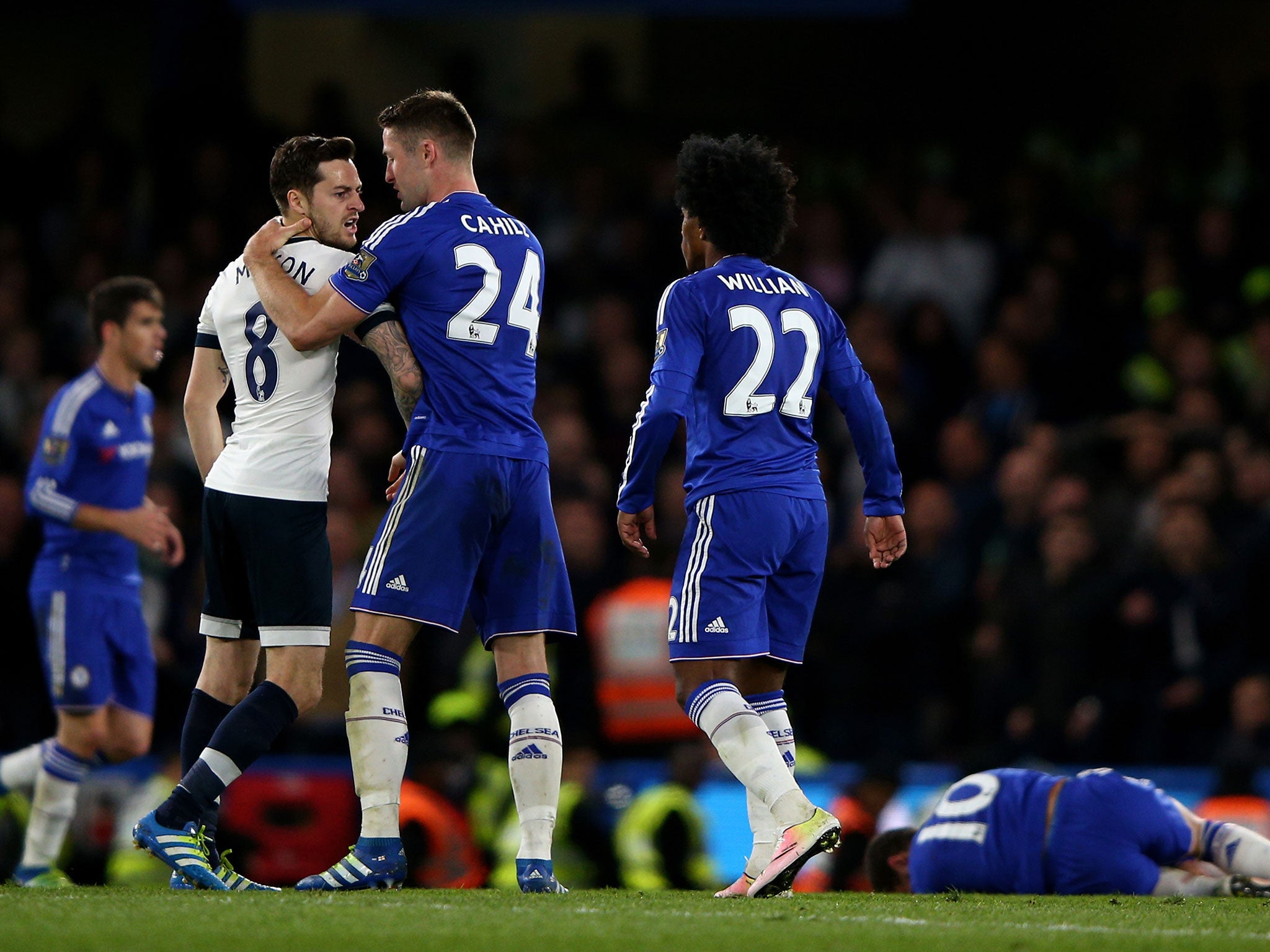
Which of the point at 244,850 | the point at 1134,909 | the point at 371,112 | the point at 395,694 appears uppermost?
the point at 371,112

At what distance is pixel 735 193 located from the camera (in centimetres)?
602

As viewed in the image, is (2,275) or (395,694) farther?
(2,275)

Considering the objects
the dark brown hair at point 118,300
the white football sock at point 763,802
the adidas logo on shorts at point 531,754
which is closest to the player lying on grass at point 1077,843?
the white football sock at point 763,802

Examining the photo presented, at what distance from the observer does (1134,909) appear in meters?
5.72

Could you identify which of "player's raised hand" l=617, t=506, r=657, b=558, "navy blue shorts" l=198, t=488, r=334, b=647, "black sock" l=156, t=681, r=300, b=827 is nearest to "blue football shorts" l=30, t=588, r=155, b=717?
"navy blue shorts" l=198, t=488, r=334, b=647

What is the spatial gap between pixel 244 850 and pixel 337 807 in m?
0.58

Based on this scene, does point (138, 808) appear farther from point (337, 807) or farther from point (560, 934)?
point (560, 934)

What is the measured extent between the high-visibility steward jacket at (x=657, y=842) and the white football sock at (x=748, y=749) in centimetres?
358

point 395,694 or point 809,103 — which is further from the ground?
point 809,103

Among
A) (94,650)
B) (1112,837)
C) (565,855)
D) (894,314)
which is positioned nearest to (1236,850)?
(1112,837)

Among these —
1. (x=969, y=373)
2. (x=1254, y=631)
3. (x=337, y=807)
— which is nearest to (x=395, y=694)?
(x=337, y=807)

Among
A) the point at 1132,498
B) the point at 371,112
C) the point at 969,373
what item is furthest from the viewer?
the point at 371,112

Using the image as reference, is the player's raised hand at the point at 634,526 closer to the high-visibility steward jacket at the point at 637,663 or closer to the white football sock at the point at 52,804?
the white football sock at the point at 52,804

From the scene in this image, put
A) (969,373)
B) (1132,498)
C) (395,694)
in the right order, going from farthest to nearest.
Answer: (969,373) → (1132,498) → (395,694)
